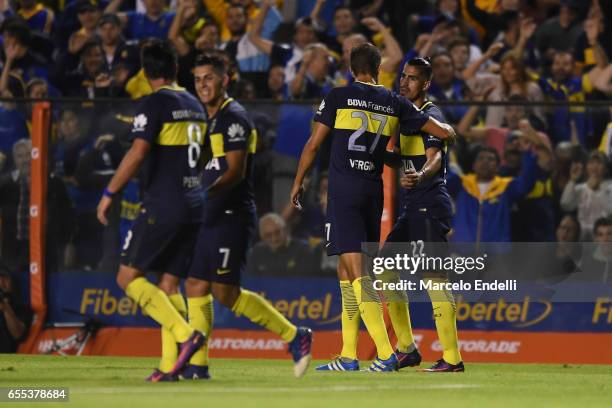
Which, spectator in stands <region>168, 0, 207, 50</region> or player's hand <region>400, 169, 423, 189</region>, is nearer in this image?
player's hand <region>400, 169, 423, 189</region>

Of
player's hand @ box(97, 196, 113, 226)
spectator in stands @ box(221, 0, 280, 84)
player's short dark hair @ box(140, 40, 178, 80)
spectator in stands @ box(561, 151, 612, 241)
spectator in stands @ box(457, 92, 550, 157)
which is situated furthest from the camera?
spectator in stands @ box(221, 0, 280, 84)

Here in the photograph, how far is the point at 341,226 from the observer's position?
1076 cm

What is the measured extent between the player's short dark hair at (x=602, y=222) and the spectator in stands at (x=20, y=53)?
7.35 meters

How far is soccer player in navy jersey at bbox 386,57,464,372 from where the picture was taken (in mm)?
10867

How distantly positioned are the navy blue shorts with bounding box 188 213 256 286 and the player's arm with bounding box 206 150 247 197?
8.0 inches

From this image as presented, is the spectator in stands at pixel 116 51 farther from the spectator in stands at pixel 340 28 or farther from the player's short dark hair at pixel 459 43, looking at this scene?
the player's short dark hair at pixel 459 43

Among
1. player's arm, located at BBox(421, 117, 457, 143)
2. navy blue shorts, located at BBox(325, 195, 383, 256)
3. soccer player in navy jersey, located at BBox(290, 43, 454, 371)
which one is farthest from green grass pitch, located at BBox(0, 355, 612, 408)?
player's arm, located at BBox(421, 117, 457, 143)

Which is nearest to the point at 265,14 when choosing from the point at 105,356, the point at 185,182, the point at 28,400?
the point at 105,356

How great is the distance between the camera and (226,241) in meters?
9.78

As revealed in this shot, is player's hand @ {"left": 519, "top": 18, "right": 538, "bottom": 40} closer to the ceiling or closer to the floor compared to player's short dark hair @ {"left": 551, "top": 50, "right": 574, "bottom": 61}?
closer to the ceiling

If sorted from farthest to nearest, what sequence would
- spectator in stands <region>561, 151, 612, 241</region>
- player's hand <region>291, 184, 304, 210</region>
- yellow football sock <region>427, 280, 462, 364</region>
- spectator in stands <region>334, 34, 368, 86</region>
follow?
1. spectator in stands <region>334, 34, 368, 86</region>
2. spectator in stands <region>561, 151, 612, 241</region>
3. yellow football sock <region>427, 280, 462, 364</region>
4. player's hand <region>291, 184, 304, 210</region>

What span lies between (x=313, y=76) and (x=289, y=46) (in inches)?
56.3

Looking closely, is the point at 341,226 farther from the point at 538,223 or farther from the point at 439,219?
the point at 538,223

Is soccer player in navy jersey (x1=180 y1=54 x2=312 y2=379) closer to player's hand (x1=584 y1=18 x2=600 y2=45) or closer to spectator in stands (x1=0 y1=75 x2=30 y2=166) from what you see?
spectator in stands (x1=0 y1=75 x2=30 y2=166)
